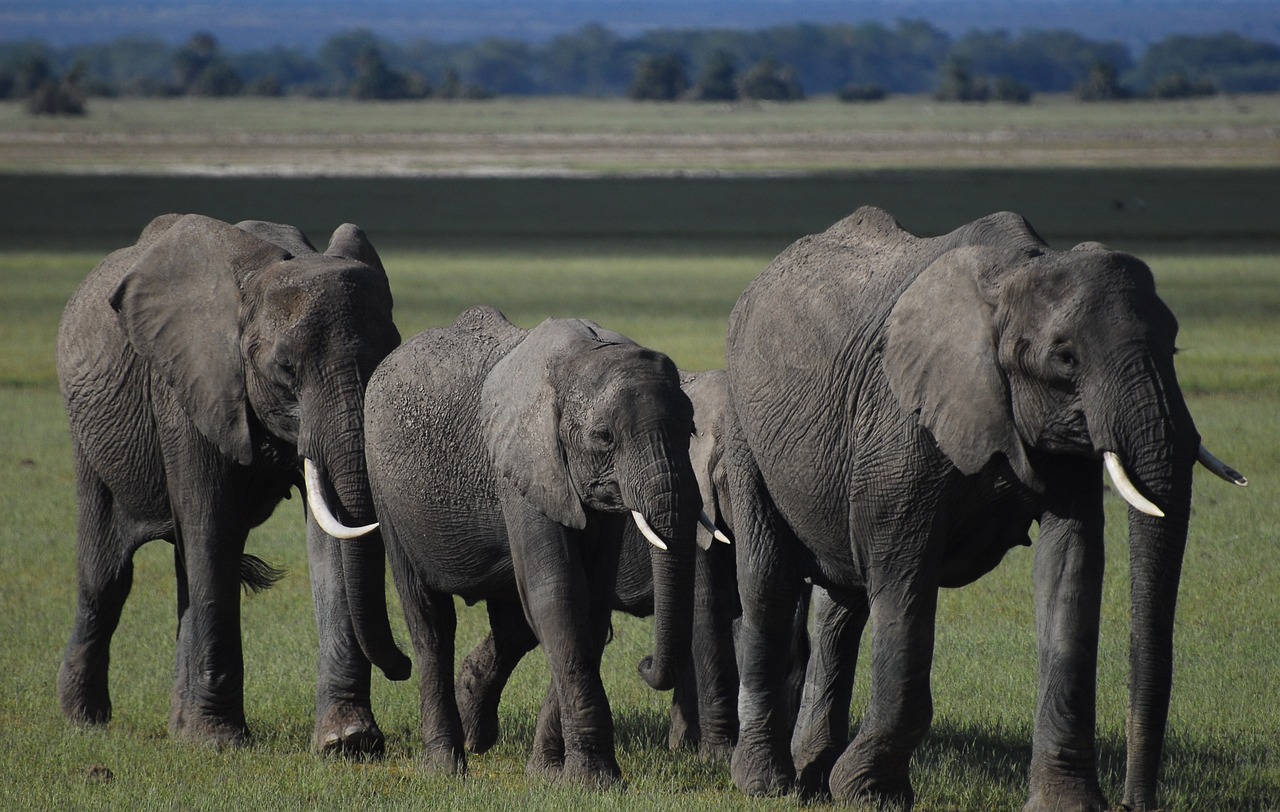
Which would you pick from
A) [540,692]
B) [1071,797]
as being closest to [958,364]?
[1071,797]

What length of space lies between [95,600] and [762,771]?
3.62 metres

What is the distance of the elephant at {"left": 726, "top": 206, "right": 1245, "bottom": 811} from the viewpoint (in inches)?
247

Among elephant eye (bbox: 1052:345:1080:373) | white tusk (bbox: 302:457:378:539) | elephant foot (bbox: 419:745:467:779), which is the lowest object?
elephant foot (bbox: 419:745:467:779)

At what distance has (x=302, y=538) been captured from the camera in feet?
46.2

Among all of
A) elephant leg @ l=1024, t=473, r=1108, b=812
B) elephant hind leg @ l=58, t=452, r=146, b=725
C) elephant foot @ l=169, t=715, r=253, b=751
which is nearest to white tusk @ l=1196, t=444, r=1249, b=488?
elephant leg @ l=1024, t=473, r=1108, b=812

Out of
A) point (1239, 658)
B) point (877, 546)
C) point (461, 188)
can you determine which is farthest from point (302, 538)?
point (461, 188)

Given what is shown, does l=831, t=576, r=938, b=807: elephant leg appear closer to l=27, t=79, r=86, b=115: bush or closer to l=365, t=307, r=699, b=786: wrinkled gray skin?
l=365, t=307, r=699, b=786: wrinkled gray skin

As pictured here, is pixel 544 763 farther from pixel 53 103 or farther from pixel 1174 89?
pixel 1174 89

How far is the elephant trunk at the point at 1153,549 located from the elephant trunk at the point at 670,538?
5.35ft

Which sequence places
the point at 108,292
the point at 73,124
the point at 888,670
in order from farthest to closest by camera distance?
the point at 73,124
the point at 108,292
the point at 888,670

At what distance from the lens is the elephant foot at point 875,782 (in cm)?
708

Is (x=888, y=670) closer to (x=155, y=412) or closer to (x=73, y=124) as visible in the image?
(x=155, y=412)

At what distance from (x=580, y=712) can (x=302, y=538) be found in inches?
281

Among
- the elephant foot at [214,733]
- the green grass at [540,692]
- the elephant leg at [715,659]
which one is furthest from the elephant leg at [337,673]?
the elephant leg at [715,659]
